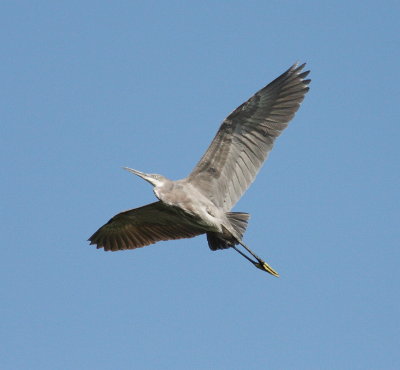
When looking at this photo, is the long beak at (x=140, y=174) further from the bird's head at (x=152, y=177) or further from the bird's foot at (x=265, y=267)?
the bird's foot at (x=265, y=267)

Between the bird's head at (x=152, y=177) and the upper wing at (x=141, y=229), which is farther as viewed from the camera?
the upper wing at (x=141, y=229)

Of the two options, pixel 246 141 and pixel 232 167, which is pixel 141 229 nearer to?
pixel 232 167

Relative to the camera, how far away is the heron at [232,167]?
13.9 m

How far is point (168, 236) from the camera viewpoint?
50.8 ft

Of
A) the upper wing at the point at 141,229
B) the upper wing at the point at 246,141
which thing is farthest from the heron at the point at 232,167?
the upper wing at the point at 141,229

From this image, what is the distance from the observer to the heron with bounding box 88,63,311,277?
13.9 m

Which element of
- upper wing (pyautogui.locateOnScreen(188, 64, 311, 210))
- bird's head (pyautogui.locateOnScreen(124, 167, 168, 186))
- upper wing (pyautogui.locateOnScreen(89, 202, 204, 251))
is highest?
upper wing (pyautogui.locateOnScreen(188, 64, 311, 210))

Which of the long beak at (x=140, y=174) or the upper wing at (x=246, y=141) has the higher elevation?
the upper wing at (x=246, y=141)

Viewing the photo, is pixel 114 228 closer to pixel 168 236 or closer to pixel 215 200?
pixel 168 236

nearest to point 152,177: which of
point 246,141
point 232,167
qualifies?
point 232,167

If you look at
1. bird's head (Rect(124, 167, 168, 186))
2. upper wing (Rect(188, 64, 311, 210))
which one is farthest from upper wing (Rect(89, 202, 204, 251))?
upper wing (Rect(188, 64, 311, 210))

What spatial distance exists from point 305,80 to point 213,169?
2.33m

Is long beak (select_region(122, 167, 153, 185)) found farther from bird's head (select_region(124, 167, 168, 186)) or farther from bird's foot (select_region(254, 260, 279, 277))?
bird's foot (select_region(254, 260, 279, 277))

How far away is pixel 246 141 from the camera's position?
14094 mm
